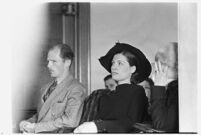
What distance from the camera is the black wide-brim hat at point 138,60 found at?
11.0 ft

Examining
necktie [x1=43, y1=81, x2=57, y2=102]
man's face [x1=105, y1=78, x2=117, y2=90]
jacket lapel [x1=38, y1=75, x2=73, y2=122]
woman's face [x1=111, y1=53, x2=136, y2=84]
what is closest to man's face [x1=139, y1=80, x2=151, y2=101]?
woman's face [x1=111, y1=53, x2=136, y2=84]

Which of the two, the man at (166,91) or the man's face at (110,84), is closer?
the man at (166,91)

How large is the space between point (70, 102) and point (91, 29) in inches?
21.3

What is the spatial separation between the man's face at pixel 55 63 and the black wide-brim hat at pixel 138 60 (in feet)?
0.94

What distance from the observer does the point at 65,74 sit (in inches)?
134

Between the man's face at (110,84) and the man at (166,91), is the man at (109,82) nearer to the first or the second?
the man's face at (110,84)

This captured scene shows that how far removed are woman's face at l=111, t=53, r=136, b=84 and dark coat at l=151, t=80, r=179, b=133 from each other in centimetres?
21

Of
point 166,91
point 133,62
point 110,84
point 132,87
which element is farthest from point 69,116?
point 166,91

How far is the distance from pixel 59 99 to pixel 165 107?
747mm

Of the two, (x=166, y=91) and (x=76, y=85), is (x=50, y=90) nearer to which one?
(x=76, y=85)

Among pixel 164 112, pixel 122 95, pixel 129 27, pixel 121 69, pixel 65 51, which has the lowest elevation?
pixel 164 112

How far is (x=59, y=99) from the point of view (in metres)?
3.35

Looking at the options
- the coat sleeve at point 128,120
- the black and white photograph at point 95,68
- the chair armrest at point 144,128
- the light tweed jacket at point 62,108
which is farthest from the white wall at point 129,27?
the chair armrest at point 144,128

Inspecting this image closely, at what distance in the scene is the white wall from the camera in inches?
131
